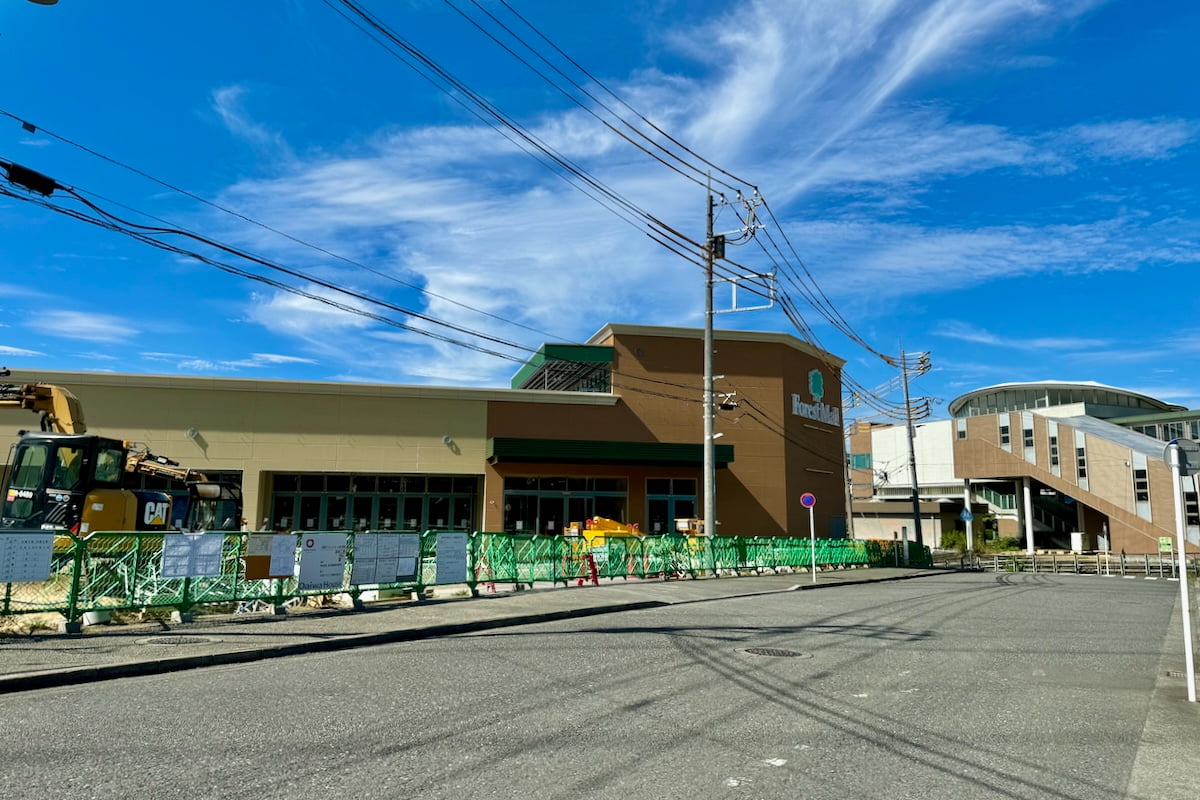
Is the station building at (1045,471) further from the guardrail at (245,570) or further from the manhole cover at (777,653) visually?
the manhole cover at (777,653)

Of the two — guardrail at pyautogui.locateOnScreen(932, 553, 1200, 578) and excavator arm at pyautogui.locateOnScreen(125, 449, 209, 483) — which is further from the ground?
excavator arm at pyautogui.locateOnScreen(125, 449, 209, 483)

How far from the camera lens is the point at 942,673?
9.30 metres

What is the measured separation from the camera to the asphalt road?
513 centimetres

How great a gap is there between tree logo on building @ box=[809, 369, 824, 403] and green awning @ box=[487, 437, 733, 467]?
9536 mm

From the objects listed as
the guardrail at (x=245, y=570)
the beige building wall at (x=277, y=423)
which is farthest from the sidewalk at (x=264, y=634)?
the beige building wall at (x=277, y=423)

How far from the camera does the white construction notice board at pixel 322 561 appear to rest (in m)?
14.3

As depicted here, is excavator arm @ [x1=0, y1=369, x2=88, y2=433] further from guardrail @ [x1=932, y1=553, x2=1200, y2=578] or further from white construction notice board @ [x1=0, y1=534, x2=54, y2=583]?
guardrail @ [x1=932, y1=553, x2=1200, y2=578]

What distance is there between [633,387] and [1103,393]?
6469cm

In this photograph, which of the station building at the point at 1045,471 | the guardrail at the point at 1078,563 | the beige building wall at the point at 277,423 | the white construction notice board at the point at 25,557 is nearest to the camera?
the white construction notice board at the point at 25,557

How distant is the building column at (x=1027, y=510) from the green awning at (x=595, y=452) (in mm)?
32920

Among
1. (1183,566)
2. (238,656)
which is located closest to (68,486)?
(238,656)

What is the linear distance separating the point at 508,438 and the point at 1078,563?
3517 cm

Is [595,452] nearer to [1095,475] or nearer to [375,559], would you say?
[375,559]

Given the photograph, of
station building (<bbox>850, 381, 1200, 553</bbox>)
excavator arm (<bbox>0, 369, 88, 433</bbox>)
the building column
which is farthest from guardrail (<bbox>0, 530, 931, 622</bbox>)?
the building column
